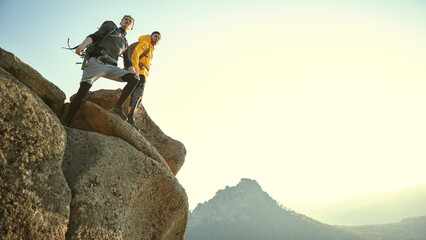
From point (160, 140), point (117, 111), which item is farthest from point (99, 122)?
point (160, 140)

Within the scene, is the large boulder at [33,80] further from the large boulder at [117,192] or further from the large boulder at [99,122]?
the large boulder at [117,192]

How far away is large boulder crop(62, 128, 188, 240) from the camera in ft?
18.1

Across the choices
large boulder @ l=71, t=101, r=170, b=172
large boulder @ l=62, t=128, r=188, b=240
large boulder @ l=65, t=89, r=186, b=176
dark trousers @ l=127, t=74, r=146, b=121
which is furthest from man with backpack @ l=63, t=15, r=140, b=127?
large boulder @ l=65, t=89, r=186, b=176

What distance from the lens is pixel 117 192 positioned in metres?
6.35

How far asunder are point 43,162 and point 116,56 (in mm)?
4665

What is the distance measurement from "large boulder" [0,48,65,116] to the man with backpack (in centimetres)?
96

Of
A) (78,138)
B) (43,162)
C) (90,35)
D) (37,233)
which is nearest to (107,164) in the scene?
(78,138)

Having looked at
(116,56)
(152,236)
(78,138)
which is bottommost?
(152,236)

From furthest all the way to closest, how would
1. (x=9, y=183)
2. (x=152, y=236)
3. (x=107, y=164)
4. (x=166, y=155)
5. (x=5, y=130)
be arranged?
(x=166, y=155) → (x=152, y=236) → (x=107, y=164) → (x=5, y=130) → (x=9, y=183)

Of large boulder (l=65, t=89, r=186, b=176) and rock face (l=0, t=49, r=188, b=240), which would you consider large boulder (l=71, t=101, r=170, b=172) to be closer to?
rock face (l=0, t=49, r=188, b=240)

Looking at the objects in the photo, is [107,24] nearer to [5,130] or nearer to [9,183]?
[5,130]

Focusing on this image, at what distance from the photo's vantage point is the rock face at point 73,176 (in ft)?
14.4

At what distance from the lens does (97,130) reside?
8000 millimetres

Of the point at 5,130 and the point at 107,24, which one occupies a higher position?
the point at 107,24
